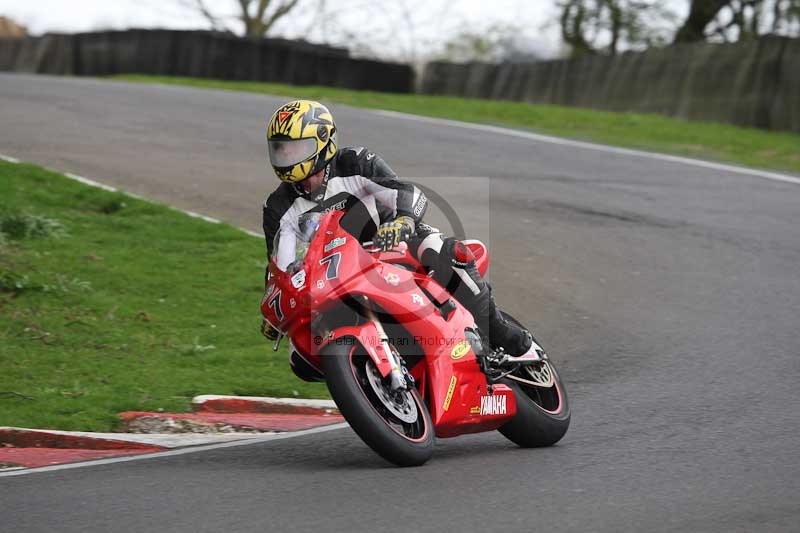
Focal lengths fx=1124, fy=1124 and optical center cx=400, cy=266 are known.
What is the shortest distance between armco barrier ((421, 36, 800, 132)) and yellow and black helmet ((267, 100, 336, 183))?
15564 millimetres

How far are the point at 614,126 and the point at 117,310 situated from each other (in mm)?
14005

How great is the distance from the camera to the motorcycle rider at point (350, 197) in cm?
576

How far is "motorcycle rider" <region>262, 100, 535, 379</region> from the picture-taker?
576cm

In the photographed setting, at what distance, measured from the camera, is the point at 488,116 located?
23.3m

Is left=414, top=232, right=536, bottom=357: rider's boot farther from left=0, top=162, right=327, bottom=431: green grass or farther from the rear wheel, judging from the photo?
left=0, top=162, right=327, bottom=431: green grass

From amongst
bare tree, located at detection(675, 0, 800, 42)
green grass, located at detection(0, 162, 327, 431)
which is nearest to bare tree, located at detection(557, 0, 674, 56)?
bare tree, located at detection(675, 0, 800, 42)

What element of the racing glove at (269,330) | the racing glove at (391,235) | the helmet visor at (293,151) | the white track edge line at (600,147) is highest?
the helmet visor at (293,151)

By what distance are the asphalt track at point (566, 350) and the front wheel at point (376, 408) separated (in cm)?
16

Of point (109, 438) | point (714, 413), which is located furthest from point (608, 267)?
point (109, 438)

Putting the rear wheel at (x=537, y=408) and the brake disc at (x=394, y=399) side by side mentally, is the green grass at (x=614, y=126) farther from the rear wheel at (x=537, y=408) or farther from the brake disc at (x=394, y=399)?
the brake disc at (x=394, y=399)

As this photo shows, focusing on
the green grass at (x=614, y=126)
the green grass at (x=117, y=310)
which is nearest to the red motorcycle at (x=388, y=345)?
the green grass at (x=117, y=310)

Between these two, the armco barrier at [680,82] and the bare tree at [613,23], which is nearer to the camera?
the armco barrier at [680,82]

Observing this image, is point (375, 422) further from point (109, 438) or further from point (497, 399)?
point (109, 438)

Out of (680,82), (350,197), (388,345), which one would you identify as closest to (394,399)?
(388,345)
